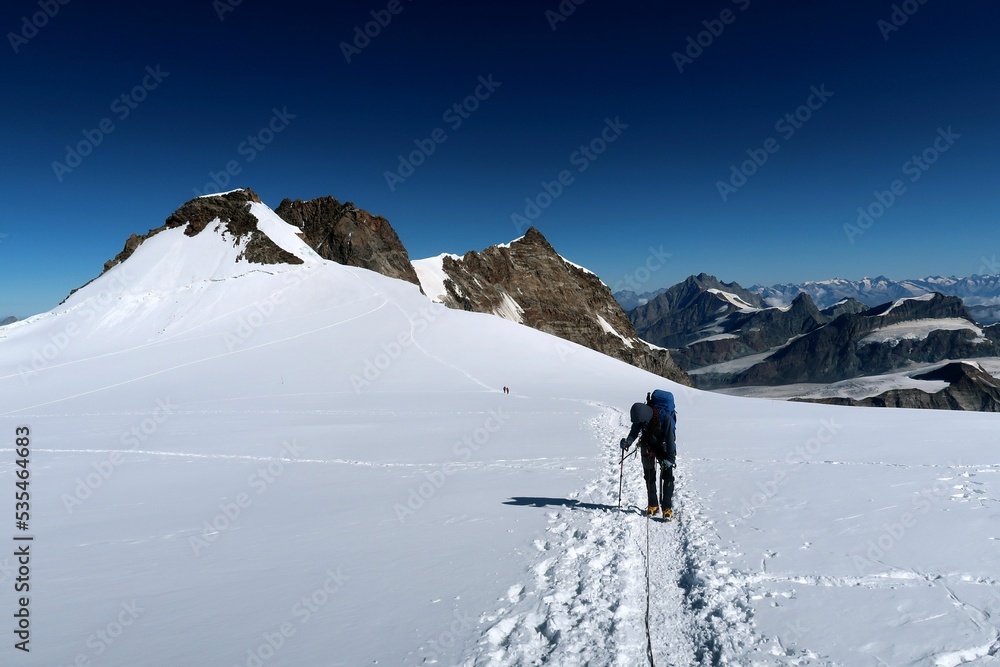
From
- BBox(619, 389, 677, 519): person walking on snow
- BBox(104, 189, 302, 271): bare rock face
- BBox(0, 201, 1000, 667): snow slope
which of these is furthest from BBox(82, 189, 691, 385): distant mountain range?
BBox(619, 389, 677, 519): person walking on snow

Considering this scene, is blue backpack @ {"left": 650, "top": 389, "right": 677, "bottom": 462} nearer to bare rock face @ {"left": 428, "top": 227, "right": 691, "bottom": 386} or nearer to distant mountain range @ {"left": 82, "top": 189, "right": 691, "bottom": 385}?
distant mountain range @ {"left": 82, "top": 189, "right": 691, "bottom": 385}

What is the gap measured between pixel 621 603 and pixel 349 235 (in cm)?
9571

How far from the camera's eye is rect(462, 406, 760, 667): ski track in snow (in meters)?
4.39

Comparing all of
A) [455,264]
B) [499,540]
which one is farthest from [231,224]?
[455,264]

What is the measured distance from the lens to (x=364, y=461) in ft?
39.8

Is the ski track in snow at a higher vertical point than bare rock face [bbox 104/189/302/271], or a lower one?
lower

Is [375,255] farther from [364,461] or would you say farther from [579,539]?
[579,539]

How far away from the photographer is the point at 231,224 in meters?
54.3

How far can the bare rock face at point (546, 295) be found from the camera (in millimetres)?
128750

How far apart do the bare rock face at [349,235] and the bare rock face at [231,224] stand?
28.9 m

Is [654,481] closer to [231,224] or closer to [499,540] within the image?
[499,540]

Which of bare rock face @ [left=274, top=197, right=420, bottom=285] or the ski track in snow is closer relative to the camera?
the ski track in snow

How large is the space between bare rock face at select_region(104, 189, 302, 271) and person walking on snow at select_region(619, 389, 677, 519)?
166 ft

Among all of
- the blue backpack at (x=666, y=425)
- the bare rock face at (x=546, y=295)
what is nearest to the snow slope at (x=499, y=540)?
the blue backpack at (x=666, y=425)
